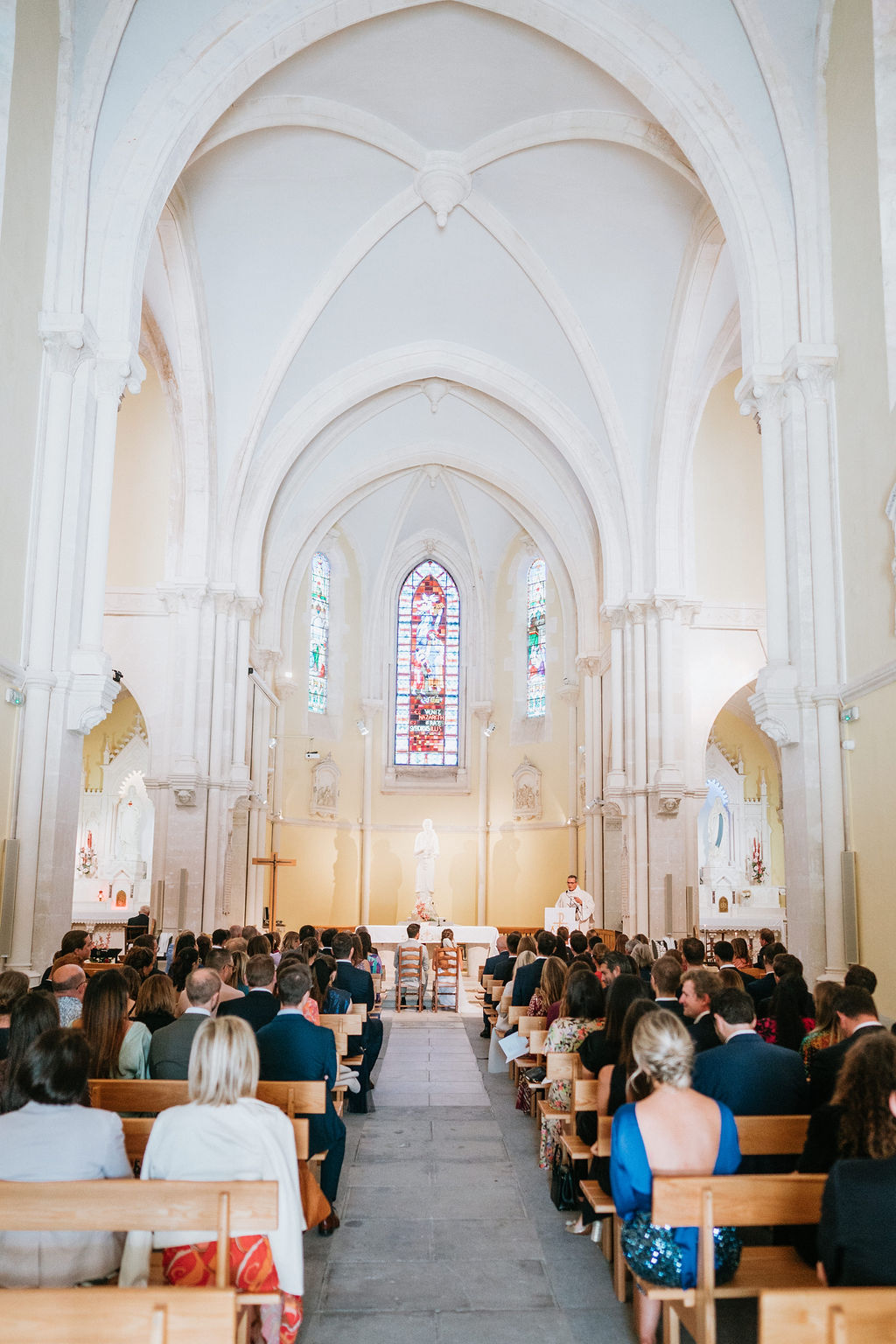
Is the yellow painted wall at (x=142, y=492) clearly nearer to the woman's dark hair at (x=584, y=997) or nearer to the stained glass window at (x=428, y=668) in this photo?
the stained glass window at (x=428, y=668)

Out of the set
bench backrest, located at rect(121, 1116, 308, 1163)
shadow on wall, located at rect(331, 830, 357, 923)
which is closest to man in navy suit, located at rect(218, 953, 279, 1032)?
bench backrest, located at rect(121, 1116, 308, 1163)

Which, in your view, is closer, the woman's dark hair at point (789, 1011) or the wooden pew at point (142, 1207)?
the wooden pew at point (142, 1207)

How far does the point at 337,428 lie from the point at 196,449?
4.67m

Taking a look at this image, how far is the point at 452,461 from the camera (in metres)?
24.2

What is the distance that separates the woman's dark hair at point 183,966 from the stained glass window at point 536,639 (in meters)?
18.9

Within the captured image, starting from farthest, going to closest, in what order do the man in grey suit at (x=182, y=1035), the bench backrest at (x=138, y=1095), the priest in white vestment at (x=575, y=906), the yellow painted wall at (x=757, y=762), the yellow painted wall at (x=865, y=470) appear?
the yellow painted wall at (x=757, y=762) < the priest in white vestment at (x=575, y=906) < the yellow painted wall at (x=865, y=470) < the man in grey suit at (x=182, y=1035) < the bench backrest at (x=138, y=1095)

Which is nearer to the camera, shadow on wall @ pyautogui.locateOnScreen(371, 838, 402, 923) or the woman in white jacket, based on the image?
Answer: the woman in white jacket

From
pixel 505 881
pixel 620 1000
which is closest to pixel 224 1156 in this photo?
pixel 620 1000

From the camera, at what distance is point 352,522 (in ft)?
91.6

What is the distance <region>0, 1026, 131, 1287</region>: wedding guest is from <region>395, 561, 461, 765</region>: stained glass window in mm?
24894

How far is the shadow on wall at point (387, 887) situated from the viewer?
27.5m

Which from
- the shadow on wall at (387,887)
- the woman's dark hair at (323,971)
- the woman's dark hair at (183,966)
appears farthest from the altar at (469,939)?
the woman's dark hair at (183,966)

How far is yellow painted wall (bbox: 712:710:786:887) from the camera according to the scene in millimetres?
24828

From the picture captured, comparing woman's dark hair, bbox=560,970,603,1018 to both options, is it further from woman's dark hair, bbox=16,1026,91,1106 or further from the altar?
the altar
